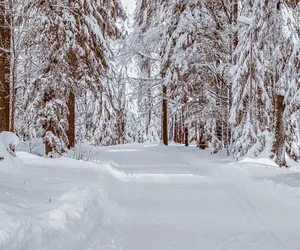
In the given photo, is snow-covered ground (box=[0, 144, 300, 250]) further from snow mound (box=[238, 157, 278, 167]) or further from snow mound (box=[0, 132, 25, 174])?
snow mound (box=[238, 157, 278, 167])

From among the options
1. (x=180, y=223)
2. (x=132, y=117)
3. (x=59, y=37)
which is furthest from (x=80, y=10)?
(x=132, y=117)

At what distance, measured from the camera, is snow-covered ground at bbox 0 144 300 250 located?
13.8 feet

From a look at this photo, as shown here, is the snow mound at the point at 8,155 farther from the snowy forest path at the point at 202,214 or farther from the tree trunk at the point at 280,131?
the tree trunk at the point at 280,131

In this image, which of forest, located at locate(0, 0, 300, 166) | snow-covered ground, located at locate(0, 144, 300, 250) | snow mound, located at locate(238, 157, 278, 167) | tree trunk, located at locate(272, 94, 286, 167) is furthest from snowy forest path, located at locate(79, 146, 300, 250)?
forest, located at locate(0, 0, 300, 166)

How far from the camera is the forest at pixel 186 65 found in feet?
36.9

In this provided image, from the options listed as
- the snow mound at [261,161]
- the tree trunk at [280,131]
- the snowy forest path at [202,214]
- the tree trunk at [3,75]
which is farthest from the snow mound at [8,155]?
the tree trunk at [280,131]

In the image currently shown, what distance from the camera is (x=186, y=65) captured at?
55.5ft

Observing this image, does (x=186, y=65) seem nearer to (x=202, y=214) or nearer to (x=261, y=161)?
(x=261, y=161)

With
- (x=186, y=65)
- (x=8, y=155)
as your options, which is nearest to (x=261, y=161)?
(x=186, y=65)

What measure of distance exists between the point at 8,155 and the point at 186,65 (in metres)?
10.8

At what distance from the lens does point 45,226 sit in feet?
13.3

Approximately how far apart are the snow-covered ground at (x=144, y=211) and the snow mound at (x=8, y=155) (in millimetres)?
97

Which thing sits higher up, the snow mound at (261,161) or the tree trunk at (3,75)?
A: the tree trunk at (3,75)

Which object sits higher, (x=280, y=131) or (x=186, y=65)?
(x=186, y=65)
